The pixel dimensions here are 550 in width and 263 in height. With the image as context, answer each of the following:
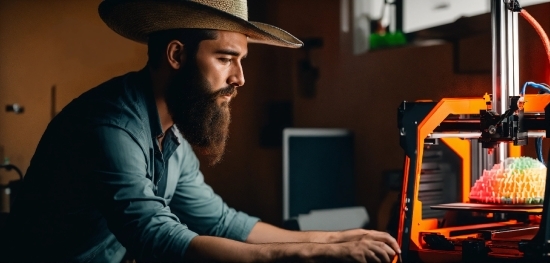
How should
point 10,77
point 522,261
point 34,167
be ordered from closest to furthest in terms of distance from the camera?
1. point 522,261
2. point 34,167
3. point 10,77

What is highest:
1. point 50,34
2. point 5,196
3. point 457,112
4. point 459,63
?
point 50,34

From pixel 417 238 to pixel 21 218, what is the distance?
3.22ft

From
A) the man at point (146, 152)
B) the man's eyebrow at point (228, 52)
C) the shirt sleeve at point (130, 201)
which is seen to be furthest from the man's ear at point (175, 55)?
the shirt sleeve at point (130, 201)

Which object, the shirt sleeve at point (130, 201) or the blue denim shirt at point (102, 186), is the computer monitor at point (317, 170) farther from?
the shirt sleeve at point (130, 201)

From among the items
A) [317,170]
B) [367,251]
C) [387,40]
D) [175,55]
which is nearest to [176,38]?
[175,55]

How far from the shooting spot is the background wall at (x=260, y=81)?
2953 millimetres

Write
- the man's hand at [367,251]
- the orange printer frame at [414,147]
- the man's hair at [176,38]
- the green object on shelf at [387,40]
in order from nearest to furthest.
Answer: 1. the man's hand at [367,251]
2. the orange printer frame at [414,147]
3. the man's hair at [176,38]
4. the green object on shelf at [387,40]

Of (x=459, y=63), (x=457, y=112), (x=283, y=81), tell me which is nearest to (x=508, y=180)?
(x=457, y=112)

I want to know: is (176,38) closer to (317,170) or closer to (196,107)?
(196,107)

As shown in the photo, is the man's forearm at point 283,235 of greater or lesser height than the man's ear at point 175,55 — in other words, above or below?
below

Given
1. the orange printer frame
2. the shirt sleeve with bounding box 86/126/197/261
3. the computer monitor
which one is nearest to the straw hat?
the shirt sleeve with bounding box 86/126/197/261

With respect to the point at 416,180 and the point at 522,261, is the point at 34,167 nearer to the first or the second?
the point at 416,180

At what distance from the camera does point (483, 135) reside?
1.40 meters

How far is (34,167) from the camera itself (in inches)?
68.7
